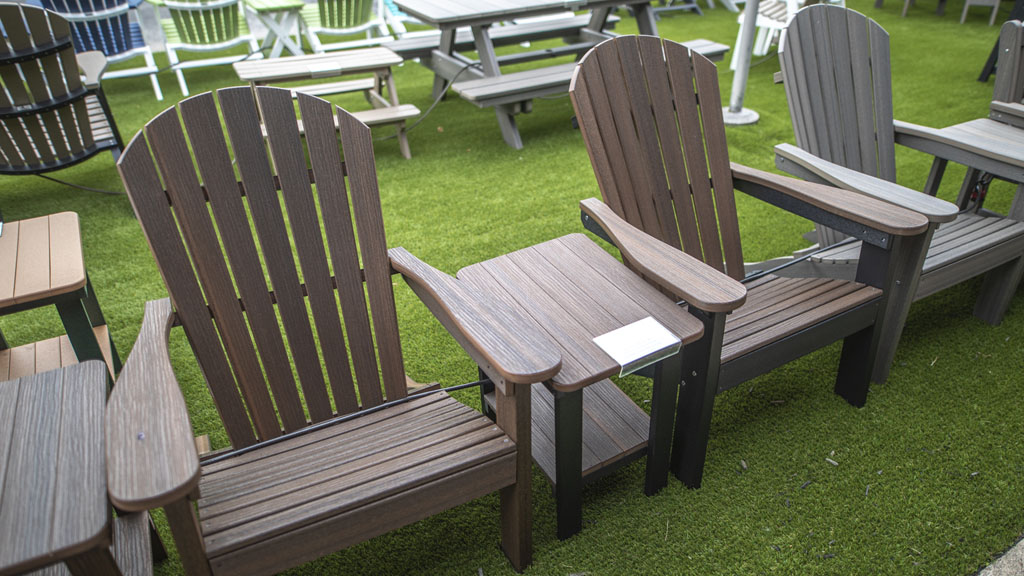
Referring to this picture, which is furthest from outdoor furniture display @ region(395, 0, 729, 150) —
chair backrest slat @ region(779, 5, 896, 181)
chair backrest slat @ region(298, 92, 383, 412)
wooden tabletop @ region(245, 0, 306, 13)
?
chair backrest slat @ region(298, 92, 383, 412)

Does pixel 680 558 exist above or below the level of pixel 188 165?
below

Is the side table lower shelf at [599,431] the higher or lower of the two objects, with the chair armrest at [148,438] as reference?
lower

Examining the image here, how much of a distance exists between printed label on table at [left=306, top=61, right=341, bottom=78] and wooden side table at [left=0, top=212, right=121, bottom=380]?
211 centimetres

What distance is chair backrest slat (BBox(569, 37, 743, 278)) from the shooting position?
1.91 meters

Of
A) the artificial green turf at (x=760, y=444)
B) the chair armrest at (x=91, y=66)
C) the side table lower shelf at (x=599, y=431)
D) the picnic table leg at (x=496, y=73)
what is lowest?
the artificial green turf at (x=760, y=444)

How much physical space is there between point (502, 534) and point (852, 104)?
6.48 ft

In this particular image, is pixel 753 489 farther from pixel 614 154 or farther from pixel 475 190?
pixel 475 190

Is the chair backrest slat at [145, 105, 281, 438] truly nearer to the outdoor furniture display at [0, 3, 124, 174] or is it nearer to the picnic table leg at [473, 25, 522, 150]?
the outdoor furniture display at [0, 3, 124, 174]

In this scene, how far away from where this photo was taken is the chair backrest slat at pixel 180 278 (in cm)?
138

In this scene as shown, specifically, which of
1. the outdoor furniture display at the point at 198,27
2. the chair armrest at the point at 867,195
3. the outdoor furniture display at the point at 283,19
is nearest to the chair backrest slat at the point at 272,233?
the chair armrest at the point at 867,195

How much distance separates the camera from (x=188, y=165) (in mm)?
1437

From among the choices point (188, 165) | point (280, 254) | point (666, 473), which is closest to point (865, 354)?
point (666, 473)

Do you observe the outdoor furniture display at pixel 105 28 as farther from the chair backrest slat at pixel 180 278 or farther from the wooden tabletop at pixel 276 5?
the chair backrest slat at pixel 180 278

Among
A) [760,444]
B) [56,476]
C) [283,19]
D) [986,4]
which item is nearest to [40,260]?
[56,476]
